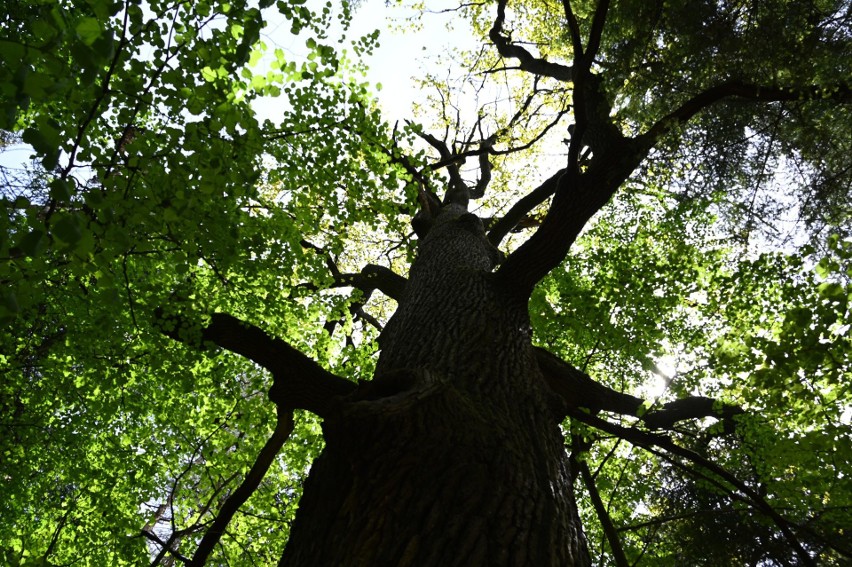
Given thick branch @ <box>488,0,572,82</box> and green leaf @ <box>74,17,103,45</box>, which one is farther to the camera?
thick branch @ <box>488,0,572,82</box>

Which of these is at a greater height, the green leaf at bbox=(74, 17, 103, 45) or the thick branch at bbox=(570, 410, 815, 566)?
the thick branch at bbox=(570, 410, 815, 566)

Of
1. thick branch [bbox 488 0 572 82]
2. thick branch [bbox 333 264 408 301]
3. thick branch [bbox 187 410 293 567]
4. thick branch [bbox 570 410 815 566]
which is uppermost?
thick branch [bbox 488 0 572 82]

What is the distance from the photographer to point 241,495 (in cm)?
397

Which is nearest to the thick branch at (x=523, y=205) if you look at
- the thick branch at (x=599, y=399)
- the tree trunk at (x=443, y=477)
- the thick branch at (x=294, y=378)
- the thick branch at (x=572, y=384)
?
the thick branch at (x=599, y=399)

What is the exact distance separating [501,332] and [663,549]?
7.98 m

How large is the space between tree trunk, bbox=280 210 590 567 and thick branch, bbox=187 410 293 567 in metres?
1.35

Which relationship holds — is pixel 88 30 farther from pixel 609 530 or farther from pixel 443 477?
pixel 609 530

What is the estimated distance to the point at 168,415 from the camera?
8.64 metres

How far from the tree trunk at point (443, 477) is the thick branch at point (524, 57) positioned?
329 inches

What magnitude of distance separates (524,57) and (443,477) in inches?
424

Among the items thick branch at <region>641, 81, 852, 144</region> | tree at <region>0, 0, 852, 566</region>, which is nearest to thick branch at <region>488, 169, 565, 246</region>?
tree at <region>0, 0, 852, 566</region>

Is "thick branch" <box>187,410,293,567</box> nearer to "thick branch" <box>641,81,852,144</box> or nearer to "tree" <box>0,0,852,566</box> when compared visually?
"tree" <box>0,0,852,566</box>

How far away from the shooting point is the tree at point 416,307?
8.32 feet

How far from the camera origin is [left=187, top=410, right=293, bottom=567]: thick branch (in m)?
3.91
